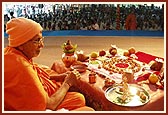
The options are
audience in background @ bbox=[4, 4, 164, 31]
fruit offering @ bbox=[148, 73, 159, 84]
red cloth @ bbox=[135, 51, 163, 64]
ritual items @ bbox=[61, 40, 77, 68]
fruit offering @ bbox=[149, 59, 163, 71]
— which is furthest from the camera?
audience in background @ bbox=[4, 4, 164, 31]

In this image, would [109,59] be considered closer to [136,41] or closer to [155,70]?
[155,70]

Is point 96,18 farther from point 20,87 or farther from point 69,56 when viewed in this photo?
point 20,87

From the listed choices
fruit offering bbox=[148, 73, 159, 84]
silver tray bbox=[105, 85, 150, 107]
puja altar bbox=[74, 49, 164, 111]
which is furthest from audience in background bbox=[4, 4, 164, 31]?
silver tray bbox=[105, 85, 150, 107]

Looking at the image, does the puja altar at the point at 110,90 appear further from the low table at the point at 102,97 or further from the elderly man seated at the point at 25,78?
the elderly man seated at the point at 25,78

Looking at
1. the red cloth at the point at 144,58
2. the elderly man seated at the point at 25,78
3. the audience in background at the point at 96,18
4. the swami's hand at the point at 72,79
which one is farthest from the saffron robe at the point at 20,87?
the audience in background at the point at 96,18

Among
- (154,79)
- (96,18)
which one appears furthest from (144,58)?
(96,18)

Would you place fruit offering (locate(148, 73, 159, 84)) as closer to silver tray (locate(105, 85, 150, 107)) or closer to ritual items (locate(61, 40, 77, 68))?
silver tray (locate(105, 85, 150, 107))

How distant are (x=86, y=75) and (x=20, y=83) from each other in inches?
32.2

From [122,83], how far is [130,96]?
148mm

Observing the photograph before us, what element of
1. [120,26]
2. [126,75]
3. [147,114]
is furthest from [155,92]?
[120,26]

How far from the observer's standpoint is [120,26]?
17.1 ft

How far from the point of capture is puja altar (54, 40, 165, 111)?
6.14 feet

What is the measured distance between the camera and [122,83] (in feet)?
6.72

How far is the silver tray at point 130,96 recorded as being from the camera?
186cm
